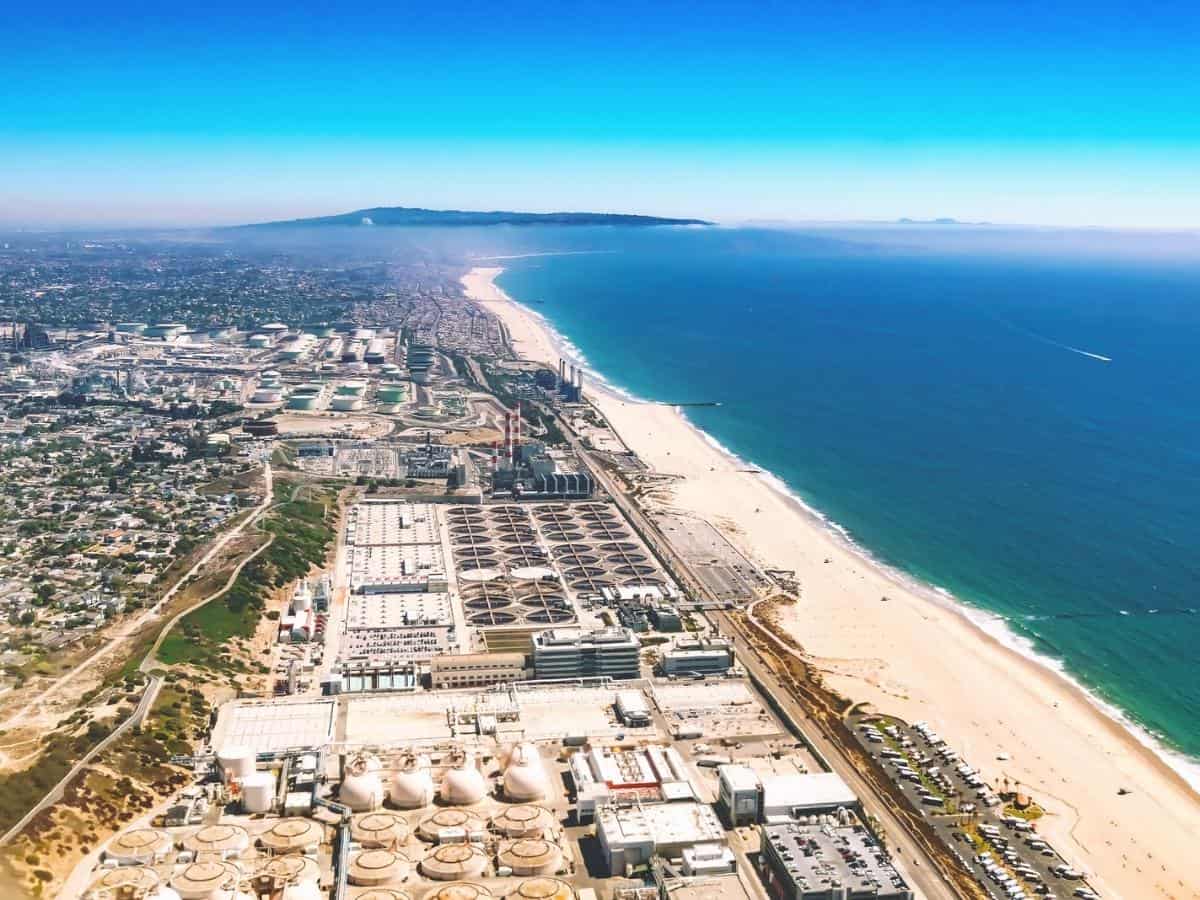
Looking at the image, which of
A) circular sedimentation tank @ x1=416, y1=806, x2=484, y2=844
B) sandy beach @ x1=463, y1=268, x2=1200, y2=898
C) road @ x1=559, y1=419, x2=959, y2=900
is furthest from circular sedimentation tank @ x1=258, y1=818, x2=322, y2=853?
sandy beach @ x1=463, y1=268, x2=1200, y2=898

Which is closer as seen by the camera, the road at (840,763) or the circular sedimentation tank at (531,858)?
the circular sedimentation tank at (531,858)

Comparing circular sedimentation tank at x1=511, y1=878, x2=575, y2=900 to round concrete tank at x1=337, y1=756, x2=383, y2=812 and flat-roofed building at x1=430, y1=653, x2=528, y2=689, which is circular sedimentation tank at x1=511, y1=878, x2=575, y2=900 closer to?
round concrete tank at x1=337, y1=756, x2=383, y2=812

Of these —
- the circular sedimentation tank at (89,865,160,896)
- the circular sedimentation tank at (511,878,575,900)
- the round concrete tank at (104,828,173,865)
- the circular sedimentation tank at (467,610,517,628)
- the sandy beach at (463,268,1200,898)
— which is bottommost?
the sandy beach at (463,268,1200,898)

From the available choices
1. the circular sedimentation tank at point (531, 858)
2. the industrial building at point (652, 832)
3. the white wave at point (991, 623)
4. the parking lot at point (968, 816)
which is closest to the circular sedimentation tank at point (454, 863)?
the circular sedimentation tank at point (531, 858)

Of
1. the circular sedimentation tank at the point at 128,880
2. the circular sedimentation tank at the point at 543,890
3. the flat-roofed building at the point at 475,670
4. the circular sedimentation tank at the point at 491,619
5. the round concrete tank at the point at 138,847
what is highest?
the circular sedimentation tank at the point at 128,880

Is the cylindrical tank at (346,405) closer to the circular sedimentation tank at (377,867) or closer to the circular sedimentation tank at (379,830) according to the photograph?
the circular sedimentation tank at (379,830)

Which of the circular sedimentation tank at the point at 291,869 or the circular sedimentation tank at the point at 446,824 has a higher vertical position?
the circular sedimentation tank at the point at 291,869
